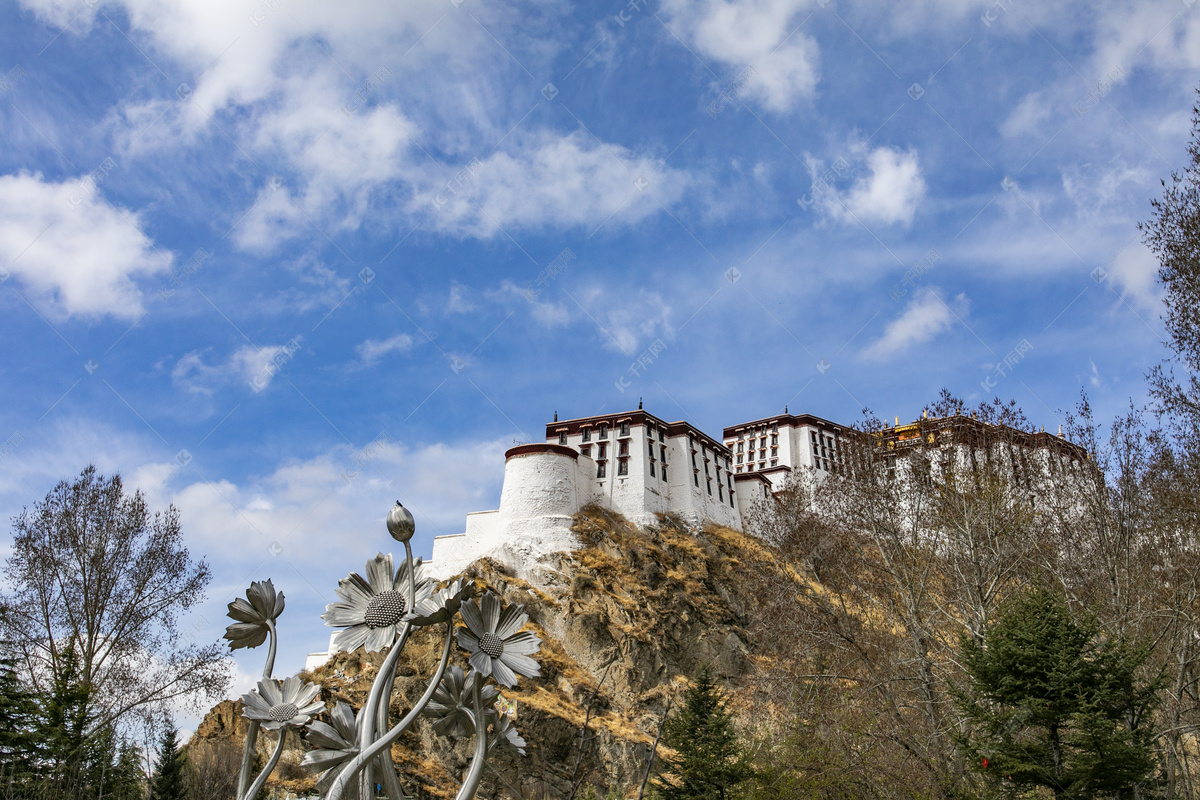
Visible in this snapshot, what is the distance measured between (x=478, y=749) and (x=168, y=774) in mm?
25448

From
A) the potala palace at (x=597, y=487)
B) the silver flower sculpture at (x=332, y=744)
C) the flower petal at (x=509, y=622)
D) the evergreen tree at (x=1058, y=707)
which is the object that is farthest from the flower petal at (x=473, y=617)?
the potala palace at (x=597, y=487)

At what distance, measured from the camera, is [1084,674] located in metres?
15.5

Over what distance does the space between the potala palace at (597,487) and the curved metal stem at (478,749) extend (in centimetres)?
3709

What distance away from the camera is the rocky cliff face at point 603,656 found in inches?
1287

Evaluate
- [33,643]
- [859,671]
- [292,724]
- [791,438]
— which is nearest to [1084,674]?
[859,671]

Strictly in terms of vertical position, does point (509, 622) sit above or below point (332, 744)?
above

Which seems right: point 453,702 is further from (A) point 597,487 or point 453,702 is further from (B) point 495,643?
(A) point 597,487

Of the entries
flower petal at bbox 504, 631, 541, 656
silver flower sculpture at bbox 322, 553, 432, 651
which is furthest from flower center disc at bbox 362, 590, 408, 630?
flower petal at bbox 504, 631, 541, 656

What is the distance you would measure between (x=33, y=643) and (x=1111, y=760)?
94.2 ft

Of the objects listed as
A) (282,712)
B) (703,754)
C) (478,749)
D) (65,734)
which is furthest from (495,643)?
(65,734)

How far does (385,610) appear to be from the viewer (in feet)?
21.6

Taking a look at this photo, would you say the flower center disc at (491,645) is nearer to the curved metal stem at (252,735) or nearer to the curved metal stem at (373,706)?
the curved metal stem at (373,706)

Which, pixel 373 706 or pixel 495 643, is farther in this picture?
pixel 495 643

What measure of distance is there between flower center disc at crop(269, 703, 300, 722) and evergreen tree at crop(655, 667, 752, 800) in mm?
15650
